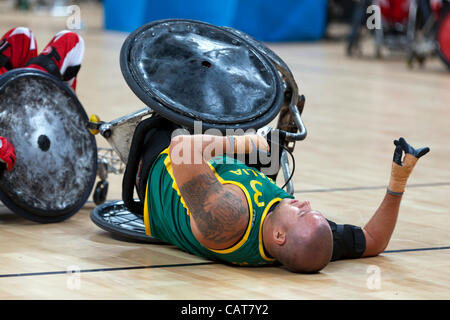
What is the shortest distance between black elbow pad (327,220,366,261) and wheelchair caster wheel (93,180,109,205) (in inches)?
52.8

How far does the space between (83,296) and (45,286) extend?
184mm

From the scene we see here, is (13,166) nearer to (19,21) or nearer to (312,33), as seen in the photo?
(312,33)

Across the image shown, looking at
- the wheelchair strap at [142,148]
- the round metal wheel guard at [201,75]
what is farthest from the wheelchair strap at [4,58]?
the wheelchair strap at [142,148]

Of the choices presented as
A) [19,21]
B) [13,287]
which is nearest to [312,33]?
[19,21]

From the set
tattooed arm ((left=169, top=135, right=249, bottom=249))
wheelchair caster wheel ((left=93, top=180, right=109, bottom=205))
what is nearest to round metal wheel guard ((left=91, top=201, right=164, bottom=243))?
wheelchair caster wheel ((left=93, top=180, right=109, bottom=205))

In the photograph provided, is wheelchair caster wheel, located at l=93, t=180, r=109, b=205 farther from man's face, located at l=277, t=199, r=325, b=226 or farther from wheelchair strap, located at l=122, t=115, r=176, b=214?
man's face, located at l=277, t=199, r=325, b=226

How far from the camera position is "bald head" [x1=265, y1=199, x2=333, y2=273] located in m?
3.05

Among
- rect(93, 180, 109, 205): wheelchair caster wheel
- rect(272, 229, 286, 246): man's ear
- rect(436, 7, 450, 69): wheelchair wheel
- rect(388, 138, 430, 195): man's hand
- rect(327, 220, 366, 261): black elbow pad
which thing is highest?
rect(388, 138, 430, 195): man's hand

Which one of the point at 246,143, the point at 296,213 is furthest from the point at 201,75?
the point at 296,213

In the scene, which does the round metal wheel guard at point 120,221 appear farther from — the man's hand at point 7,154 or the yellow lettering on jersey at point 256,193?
the yellow lettering on jersey at point 256,193

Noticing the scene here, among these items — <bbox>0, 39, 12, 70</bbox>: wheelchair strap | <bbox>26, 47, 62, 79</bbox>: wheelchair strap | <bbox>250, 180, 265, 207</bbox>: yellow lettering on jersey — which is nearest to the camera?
<bbox>250, 180, 265, 207</bbox>: yellow lettering on jersey

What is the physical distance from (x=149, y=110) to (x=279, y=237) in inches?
38.1

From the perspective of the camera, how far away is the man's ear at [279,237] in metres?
3.07

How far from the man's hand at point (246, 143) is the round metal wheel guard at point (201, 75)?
9.5 inches
